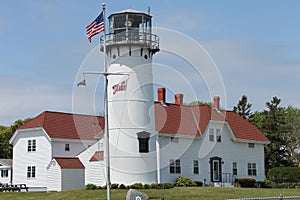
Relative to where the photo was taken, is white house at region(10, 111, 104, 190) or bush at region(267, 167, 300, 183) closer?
white house at region(10, 111, 104, 190)

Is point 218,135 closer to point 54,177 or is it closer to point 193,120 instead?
point 193,120

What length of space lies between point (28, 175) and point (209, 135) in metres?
15.4

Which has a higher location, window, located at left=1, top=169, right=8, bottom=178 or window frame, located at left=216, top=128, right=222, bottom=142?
window frame, located at left=216, top=128, right=222, bottom=142

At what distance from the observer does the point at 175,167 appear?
4166 cm

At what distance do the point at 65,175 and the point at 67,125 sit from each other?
9.32 meters

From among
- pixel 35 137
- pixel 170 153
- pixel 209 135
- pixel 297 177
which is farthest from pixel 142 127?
pixel 297 177

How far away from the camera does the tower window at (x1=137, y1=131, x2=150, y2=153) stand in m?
37.6

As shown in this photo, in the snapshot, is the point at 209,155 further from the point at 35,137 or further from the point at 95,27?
the point at 95,27

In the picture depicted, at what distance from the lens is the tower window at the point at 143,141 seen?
3759 cm

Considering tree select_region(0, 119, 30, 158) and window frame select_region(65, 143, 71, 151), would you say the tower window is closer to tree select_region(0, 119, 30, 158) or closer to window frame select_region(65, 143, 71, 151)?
window frame select_region(65, 143, 71, 151)

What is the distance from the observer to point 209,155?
4459cm

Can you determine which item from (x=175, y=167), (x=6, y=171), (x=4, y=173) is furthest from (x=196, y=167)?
(x=4, y=173)

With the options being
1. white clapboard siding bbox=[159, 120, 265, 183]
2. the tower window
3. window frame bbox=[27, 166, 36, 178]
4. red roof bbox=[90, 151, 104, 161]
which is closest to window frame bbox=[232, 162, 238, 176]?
white clapboard siding bbox=[159, 120, 265, 183]

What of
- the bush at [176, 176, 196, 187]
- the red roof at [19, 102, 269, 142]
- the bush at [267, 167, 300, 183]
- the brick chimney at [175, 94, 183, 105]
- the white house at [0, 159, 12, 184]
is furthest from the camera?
the white house at [0, 159, 12, 184]
